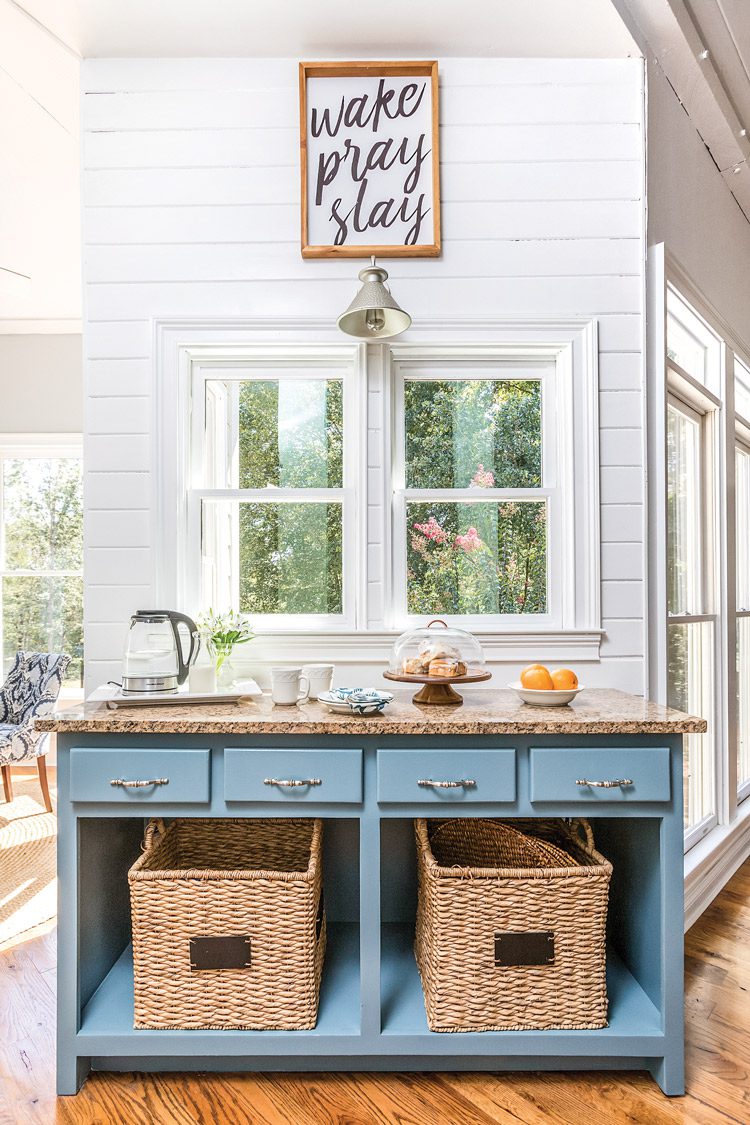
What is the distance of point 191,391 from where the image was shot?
2.27 metres

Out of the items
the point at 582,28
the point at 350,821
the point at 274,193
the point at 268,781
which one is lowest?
the point at 350,821

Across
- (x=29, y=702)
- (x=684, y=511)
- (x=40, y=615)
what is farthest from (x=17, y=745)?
(x=684, y=511)

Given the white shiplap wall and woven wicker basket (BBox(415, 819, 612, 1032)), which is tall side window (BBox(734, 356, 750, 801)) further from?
woven wicker basket (BBox(415, 819, 612, 1032))

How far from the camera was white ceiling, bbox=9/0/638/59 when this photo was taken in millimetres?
2051

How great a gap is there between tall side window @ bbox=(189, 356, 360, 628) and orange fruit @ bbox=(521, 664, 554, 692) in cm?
66

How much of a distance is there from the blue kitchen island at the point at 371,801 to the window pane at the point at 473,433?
0.90m

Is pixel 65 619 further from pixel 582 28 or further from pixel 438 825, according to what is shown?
pixel 582 28

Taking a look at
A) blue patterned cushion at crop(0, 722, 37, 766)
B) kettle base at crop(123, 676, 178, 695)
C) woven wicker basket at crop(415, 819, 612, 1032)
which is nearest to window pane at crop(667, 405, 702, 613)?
woven wicker basket at crop(415, 819, 612, 1032)

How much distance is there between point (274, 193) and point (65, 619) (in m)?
3.47

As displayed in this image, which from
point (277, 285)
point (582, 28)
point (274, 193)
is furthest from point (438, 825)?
point (582, 28)

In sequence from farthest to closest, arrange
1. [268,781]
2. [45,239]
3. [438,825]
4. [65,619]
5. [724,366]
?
[65,619] → [45,239] → [724,366] → [438,825] → [268,781]

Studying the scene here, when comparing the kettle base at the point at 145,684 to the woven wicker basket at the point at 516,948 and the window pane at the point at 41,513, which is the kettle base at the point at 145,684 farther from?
the window pane at the point at 41,513

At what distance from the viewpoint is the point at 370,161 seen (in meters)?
2.21

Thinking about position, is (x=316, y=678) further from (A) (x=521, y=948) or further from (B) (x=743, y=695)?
(B) (x=743, y=695)
